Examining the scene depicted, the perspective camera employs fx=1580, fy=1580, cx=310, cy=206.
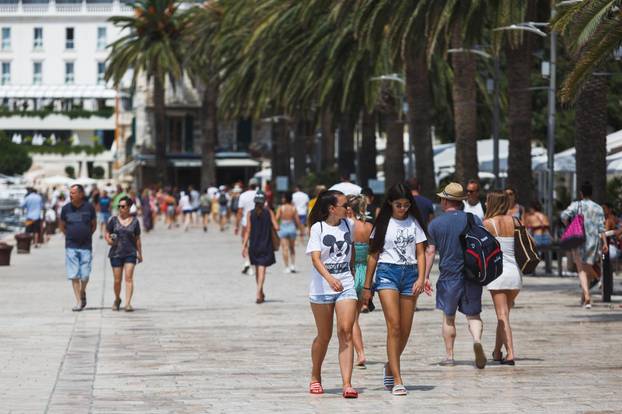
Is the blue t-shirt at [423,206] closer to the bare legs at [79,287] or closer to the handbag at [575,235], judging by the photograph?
the handbag at [575,235]

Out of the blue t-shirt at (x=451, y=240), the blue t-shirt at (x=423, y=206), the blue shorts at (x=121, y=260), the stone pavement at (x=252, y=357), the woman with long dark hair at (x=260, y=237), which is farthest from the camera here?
the woman with long dark hair at (x=260, y=237)

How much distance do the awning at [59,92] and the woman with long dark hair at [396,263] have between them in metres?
117

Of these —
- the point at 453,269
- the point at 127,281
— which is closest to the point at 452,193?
the point at 453,269

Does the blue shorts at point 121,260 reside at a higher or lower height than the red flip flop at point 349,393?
higher

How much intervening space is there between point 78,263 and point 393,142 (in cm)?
2255

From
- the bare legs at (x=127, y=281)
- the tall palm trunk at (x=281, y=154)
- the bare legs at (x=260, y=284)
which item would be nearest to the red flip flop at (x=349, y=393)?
the bare legs at (x=127, y=281)

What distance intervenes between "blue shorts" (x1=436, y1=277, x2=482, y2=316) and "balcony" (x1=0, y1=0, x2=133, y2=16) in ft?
393

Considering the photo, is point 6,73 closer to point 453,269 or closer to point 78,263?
point 78,263

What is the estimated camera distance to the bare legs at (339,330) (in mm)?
11727

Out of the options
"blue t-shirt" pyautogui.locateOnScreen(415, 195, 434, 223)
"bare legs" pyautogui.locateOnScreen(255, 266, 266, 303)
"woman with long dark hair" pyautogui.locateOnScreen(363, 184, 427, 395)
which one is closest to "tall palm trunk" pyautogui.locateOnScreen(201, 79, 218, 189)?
"bare legs" pyautogui.locateOnScreen(255, 266, 266, 303)

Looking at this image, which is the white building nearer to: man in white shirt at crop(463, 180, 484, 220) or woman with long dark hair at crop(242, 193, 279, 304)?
woman with long dark hair at crop(242, 193, 279, 304)

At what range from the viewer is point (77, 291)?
20.5 metres

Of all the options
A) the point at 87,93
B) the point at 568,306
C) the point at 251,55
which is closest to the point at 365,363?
the point at 568,306

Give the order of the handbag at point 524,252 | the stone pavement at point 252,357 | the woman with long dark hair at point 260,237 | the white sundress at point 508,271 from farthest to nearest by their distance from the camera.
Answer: the woman with long dark hair at point 260,237 → the handbag at point 524,252 → the white sundress at point 508,271 → the stone pavement at point 252,357
